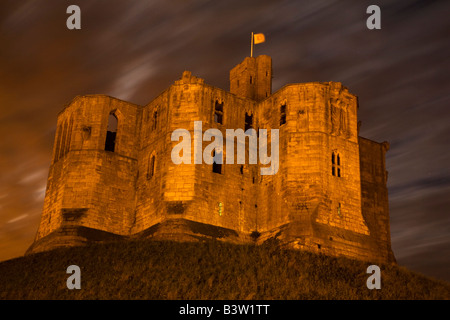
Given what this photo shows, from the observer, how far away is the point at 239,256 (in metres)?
39.9

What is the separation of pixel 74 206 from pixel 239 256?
12.8 meters

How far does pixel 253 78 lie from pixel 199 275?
22.4 meters

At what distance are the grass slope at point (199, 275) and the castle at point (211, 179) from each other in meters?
3.00

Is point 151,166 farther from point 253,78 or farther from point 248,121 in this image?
point 253,78

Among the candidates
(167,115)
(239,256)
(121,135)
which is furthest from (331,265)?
(121,135)

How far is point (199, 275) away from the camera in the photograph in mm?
36031

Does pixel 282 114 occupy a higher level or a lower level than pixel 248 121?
lower

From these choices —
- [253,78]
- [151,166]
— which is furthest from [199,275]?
[253,78]

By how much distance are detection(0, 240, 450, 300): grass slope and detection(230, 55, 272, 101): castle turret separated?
14613mm

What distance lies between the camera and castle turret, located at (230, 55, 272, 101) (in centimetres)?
5444

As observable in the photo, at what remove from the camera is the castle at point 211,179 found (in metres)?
45.0

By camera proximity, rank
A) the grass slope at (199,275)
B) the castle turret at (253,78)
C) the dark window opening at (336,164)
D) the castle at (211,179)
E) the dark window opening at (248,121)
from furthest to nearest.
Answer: the castle turret at (253,78) < the dark window opening at (248,121) < the dark window opening at (336,164) < the castle at (211,179) < the grass slope at (199,275)

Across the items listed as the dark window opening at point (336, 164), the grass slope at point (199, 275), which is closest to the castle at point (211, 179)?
the dark window opening at point (336, 164)

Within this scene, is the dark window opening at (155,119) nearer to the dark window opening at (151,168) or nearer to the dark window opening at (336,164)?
the dark window opening at (151,168)
